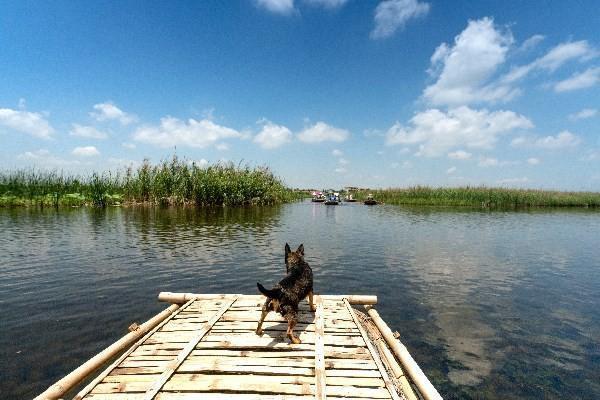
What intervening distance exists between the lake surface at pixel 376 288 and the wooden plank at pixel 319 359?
2682 mm

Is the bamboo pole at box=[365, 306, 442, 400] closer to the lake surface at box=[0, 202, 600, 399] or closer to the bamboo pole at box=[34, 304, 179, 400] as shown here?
the lake surface at box=[0, 202, 600, 399]

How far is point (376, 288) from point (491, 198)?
56.0 metres

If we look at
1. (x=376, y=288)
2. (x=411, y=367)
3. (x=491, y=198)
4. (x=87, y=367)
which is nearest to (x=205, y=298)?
(x=87, y=367)

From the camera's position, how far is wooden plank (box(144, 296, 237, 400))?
15.5ft

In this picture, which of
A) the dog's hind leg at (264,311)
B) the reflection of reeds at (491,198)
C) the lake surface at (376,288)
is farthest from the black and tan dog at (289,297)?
the reflection of reeds at (491,198)

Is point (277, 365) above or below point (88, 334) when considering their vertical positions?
above

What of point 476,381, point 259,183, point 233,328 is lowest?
point 476,381

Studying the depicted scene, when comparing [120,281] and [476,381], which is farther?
[120,281]

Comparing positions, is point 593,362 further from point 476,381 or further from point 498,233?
point 498,233

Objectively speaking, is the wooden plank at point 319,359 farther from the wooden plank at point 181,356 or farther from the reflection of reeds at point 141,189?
the reflection of reeds at point 141,189

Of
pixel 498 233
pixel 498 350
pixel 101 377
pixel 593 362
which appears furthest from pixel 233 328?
pixel 498 233

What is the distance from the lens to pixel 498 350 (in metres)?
8.70

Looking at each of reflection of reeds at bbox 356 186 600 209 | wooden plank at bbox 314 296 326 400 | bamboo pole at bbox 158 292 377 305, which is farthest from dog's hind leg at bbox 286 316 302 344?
reflection of reeds at bbox 356 186 600 209

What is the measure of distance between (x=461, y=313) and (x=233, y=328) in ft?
25.3
